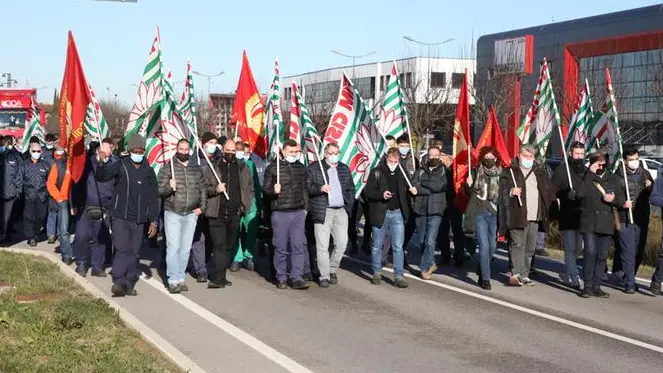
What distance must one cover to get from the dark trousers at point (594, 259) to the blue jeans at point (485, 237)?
3.92 ft

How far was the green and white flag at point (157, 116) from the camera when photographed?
12430mm

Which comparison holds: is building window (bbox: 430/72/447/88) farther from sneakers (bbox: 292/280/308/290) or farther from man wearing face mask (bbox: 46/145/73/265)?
sneakers (bbox: 292/280/308/290)

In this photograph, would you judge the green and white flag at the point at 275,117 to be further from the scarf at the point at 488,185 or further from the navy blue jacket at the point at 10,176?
the navy blue jacket at the point at 10,176

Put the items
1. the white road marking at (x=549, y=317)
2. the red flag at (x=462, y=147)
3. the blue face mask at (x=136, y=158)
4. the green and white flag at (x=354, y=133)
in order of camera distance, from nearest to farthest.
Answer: the white road marking at (x=549, y=317) < the blue face mask at (x=136, y=158) < the red flag at (x=462, y=147) < the green and white flag at (x=354, y=133)

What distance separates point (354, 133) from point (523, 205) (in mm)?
2631

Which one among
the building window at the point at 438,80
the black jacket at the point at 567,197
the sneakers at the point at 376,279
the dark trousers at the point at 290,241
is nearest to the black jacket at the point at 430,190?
the sneakers at the point at 376,279

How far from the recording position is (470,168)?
43.4ft

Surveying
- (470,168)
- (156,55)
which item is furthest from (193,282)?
(470,168)

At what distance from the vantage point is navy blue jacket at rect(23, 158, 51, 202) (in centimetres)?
1744

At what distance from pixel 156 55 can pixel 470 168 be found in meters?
4.33

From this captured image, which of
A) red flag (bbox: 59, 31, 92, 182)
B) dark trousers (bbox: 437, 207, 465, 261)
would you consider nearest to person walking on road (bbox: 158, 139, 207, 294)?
red flag (bbox: 59, 31, 92, 182)

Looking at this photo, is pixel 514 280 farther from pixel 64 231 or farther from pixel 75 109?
pixel 64 231

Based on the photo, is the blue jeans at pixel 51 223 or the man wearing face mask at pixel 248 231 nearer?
the man wearing face mask at pixel 248 231

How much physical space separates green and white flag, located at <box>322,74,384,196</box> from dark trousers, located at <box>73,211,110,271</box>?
3.19 m
